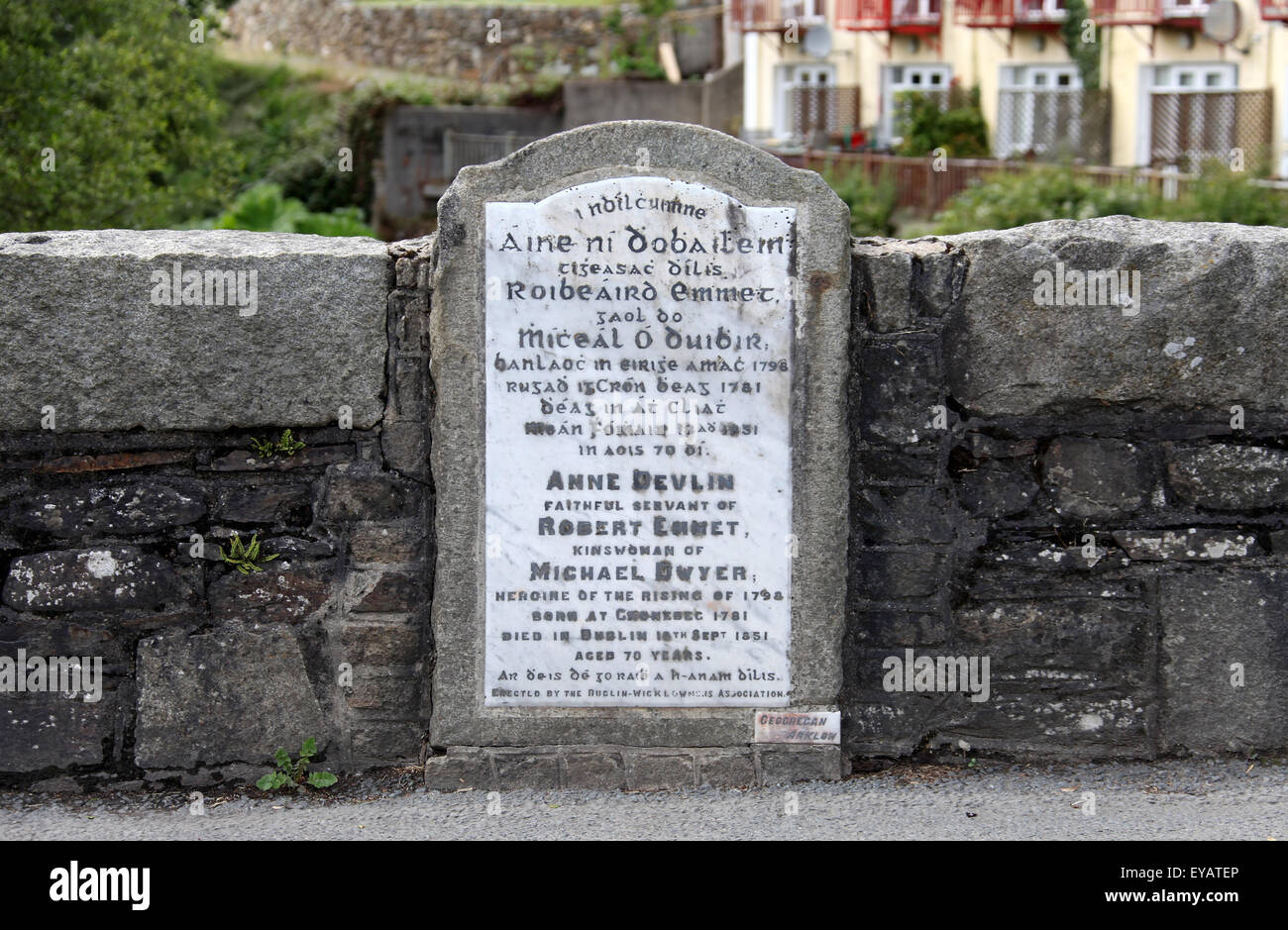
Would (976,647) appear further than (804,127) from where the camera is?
No

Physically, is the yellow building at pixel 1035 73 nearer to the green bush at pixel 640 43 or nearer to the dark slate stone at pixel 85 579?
the green bush at pixel 640 43

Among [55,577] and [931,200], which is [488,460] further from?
[931,200]

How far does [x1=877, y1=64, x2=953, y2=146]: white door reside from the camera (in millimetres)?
26281

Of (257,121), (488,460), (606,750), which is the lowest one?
(606,750)

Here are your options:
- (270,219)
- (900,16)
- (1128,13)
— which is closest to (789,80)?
(900,16)

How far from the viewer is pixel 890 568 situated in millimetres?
3979

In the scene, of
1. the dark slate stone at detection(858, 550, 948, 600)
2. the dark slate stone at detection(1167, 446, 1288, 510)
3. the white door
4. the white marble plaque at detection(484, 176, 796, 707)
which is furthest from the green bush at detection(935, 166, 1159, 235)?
the white marble plaque at detection(484, 176, 796, 707)

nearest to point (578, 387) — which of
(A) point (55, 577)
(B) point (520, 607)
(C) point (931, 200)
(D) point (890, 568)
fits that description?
(B) point (520, 607)

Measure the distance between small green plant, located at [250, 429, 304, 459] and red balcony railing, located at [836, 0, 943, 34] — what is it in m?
23.9

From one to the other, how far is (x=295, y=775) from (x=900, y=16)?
24624mm

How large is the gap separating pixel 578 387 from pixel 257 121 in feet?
82.5

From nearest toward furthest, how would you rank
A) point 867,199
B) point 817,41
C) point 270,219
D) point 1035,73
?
point 270,219 < point 867,199 < point 1035,73 < point 817,41

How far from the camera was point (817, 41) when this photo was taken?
90.5 feet

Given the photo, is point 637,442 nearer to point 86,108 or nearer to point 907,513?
point 907,513
